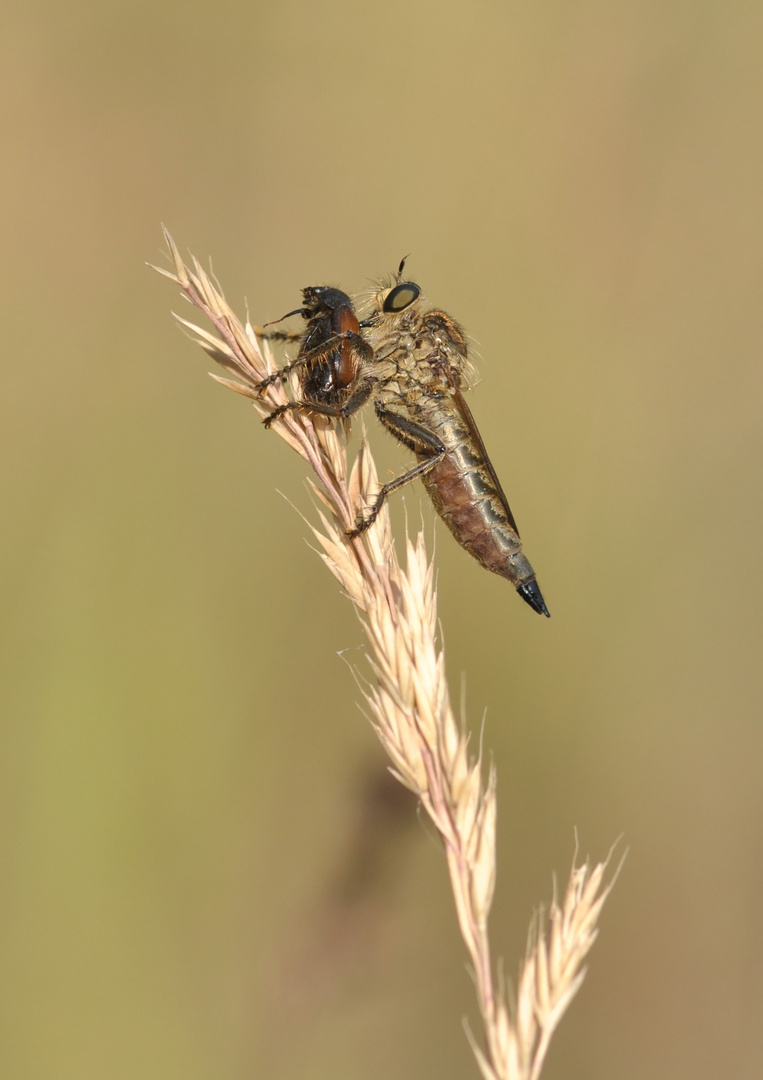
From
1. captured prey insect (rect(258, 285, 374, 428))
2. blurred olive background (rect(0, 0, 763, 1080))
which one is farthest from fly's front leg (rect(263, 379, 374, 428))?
blurred olive background (rect(0, 0, 763, 1080))

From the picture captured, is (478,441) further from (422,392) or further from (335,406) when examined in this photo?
(335,406)

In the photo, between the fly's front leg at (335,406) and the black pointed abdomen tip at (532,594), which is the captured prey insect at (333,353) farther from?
the black pointed abdomen tip at (532,594)

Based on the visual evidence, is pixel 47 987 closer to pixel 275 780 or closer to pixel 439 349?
pixel 275 780

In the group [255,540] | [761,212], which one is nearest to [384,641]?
[255,540]

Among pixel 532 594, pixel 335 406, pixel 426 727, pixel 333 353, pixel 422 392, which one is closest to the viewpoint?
pixel 426 727

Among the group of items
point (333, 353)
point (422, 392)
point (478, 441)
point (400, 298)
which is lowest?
point (478, 441)

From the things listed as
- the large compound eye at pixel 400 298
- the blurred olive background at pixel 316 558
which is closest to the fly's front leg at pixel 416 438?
the blurred olive background at pixel 316 558

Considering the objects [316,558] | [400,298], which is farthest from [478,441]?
[316,558]
